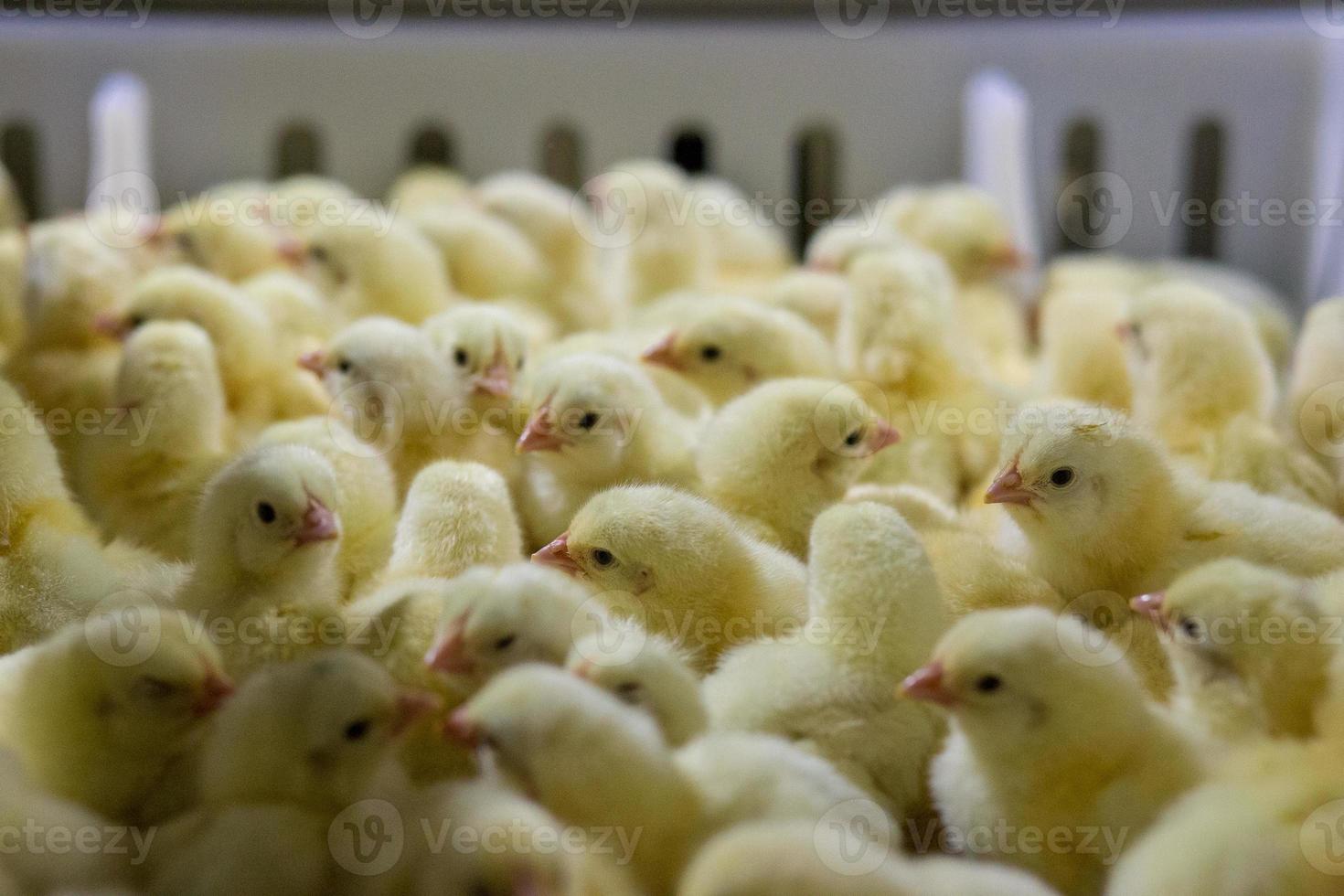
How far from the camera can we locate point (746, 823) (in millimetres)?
1284

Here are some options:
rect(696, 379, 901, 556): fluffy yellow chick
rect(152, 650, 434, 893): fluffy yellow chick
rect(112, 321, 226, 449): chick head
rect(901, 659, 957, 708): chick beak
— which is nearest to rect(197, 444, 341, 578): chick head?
rect(152, 650, 434, 893): fluffy yellow chick

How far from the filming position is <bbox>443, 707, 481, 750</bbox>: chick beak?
1.29m

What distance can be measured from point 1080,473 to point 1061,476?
0.02 meters

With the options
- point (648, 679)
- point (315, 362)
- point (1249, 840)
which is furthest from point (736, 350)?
point (1249, 840)

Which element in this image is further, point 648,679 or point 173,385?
point 173,385

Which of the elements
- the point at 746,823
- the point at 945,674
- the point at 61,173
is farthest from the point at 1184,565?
the point at 61,173

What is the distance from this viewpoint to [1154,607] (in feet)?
5.18

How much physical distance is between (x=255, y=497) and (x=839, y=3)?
7.79ft

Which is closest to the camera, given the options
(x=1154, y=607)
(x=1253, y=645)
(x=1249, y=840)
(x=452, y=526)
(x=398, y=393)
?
(x=1249, y=840)

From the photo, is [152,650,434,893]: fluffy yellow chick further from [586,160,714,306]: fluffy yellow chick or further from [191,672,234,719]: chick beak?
[586,160,714,306]: fluffy yellow chick

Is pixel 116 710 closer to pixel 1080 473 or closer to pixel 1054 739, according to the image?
pixel 1054 739

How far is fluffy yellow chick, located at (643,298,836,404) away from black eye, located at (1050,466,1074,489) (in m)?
0.65

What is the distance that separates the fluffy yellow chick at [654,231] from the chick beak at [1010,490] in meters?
1.43

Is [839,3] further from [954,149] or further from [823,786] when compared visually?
[823,786]
